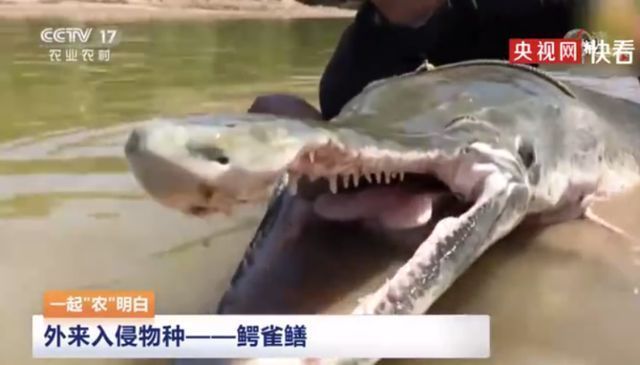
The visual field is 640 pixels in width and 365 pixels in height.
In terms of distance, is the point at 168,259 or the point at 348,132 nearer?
the point at 348,132

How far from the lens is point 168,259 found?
94 cm

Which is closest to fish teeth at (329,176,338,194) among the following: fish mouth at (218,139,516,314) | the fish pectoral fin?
fish mouth at (218,139,516,314)

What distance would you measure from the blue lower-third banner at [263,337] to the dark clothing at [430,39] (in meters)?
0.23

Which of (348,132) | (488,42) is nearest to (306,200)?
(348,132)

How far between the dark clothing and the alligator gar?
0.02 metres

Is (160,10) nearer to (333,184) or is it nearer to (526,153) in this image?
(333,184)

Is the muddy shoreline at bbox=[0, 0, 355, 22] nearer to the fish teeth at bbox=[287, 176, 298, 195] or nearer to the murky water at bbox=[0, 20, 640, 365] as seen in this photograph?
the murky water at bbox=[0, 20, 640, 365]

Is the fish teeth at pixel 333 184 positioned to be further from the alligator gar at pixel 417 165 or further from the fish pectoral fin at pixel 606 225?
the fish pectoral fin at pixel 606 225

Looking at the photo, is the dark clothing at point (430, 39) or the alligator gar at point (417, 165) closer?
the alligator gar at point (417, 165)

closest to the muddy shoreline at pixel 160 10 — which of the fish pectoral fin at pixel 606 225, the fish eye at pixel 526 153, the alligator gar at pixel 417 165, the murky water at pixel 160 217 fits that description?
the murky water at pixel 160 217

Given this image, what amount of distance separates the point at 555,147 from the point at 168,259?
426 mm

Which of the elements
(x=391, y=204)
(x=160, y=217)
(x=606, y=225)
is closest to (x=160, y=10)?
(x=160, y=217)

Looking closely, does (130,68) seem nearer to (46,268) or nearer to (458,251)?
(46,268)

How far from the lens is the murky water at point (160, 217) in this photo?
88 cm
